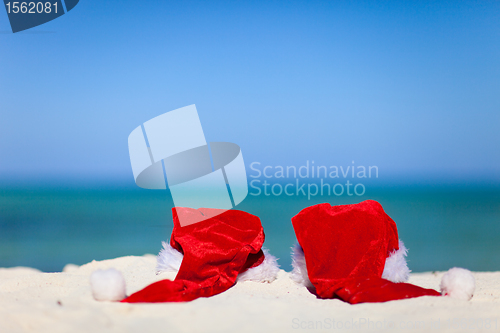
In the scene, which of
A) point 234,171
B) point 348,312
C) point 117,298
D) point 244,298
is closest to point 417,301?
point 348,312

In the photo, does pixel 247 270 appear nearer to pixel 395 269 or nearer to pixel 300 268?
pixel 300 268

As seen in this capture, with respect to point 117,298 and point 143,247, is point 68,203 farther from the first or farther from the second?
point 117,298

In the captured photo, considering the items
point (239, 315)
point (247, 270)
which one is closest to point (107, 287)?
point (239, 315)

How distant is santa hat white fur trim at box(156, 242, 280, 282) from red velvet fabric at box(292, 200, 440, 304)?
0.96 ft

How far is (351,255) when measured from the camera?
208cm

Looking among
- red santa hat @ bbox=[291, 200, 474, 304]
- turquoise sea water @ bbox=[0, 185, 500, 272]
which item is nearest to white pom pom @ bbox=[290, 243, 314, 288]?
red santa hat @ bbox=[291, 200, 474, 304]

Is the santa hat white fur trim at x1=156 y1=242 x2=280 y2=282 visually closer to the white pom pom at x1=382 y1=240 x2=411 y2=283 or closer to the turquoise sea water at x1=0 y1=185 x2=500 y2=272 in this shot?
the white pom pom at x1=382 y1=240 x2=411 y2=283

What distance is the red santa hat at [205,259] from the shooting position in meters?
1.77

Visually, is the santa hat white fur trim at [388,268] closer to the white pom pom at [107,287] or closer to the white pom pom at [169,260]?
the white pom pom at [169,260]

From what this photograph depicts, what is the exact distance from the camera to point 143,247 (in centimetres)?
435

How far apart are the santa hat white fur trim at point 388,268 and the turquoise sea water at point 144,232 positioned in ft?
4.11

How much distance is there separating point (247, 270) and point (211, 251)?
0.33m

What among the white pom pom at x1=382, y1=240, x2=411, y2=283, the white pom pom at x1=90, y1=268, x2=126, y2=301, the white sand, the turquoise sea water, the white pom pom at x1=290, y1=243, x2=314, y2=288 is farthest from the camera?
the turquoise sea water

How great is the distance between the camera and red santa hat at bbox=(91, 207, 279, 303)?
1770 millimetres
